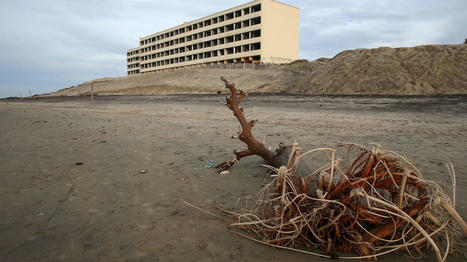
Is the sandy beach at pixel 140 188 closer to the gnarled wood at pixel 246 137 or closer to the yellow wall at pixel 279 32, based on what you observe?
the gnarled wood at pixel 246 137

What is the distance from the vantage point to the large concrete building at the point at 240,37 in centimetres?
5109

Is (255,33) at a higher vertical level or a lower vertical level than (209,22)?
lower

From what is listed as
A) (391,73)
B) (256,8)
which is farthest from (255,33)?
(391,73)

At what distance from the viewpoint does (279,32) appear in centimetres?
5278

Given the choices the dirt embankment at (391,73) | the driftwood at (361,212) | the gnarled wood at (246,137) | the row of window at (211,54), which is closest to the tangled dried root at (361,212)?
the driftwood at (361,212)

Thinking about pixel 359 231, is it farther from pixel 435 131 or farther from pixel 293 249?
pixel 435 131

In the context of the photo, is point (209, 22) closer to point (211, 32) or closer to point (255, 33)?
point (211, 32)

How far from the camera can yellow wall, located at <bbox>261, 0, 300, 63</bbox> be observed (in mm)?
50594

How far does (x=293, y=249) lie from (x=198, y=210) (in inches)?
36.6

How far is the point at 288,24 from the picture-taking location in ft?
178

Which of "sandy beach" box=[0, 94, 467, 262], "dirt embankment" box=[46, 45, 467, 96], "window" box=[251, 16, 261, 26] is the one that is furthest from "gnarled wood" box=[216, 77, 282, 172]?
"window" box=[251, 16, 261, 26]

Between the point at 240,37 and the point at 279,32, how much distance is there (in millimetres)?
8242

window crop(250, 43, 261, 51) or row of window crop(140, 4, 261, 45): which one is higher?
row of window crop(140, 4, 261, 45)

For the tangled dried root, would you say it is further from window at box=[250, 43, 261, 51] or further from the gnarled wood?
window at box=[250, 43, 261, 51]
